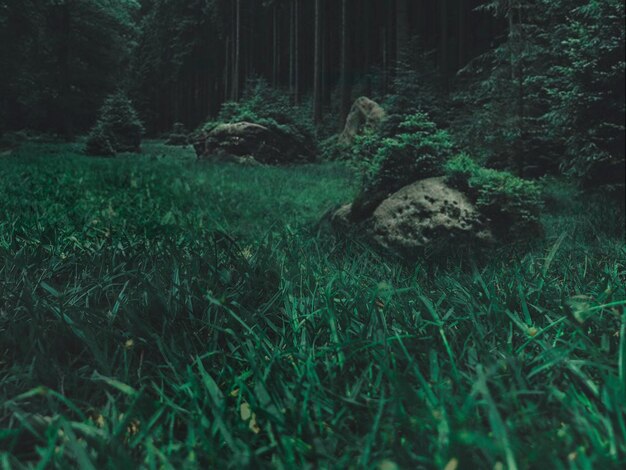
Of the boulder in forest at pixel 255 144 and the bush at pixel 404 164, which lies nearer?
the bush at pixel 404 164

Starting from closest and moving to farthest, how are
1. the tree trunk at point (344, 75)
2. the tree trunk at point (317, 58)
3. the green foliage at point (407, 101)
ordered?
the green foliage at point (407, 101), the tree trunk at point (344, 75), the tree trunk at point (317, 58)

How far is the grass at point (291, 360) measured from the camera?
1.29m

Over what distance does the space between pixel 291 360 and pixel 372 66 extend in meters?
22.4

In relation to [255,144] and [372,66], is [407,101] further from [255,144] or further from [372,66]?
[372,66]

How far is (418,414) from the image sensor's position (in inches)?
54.2

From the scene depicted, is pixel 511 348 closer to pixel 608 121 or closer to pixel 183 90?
pixel 608 121

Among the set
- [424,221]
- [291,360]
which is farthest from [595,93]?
[291,360]

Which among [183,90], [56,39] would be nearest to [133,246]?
[56,39]

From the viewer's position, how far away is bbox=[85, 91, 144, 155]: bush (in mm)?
17672

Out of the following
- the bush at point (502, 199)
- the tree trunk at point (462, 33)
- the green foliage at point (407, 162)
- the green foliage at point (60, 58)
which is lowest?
the bush at point (502, 199)

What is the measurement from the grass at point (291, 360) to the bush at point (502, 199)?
2.28 feet

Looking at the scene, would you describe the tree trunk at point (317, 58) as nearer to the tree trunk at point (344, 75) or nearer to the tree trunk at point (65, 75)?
the tree trunk at point (344, 75)

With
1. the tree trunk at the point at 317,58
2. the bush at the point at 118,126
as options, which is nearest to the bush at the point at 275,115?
the tree trunk at the point at 317,58

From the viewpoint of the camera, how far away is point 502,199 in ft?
15.9
